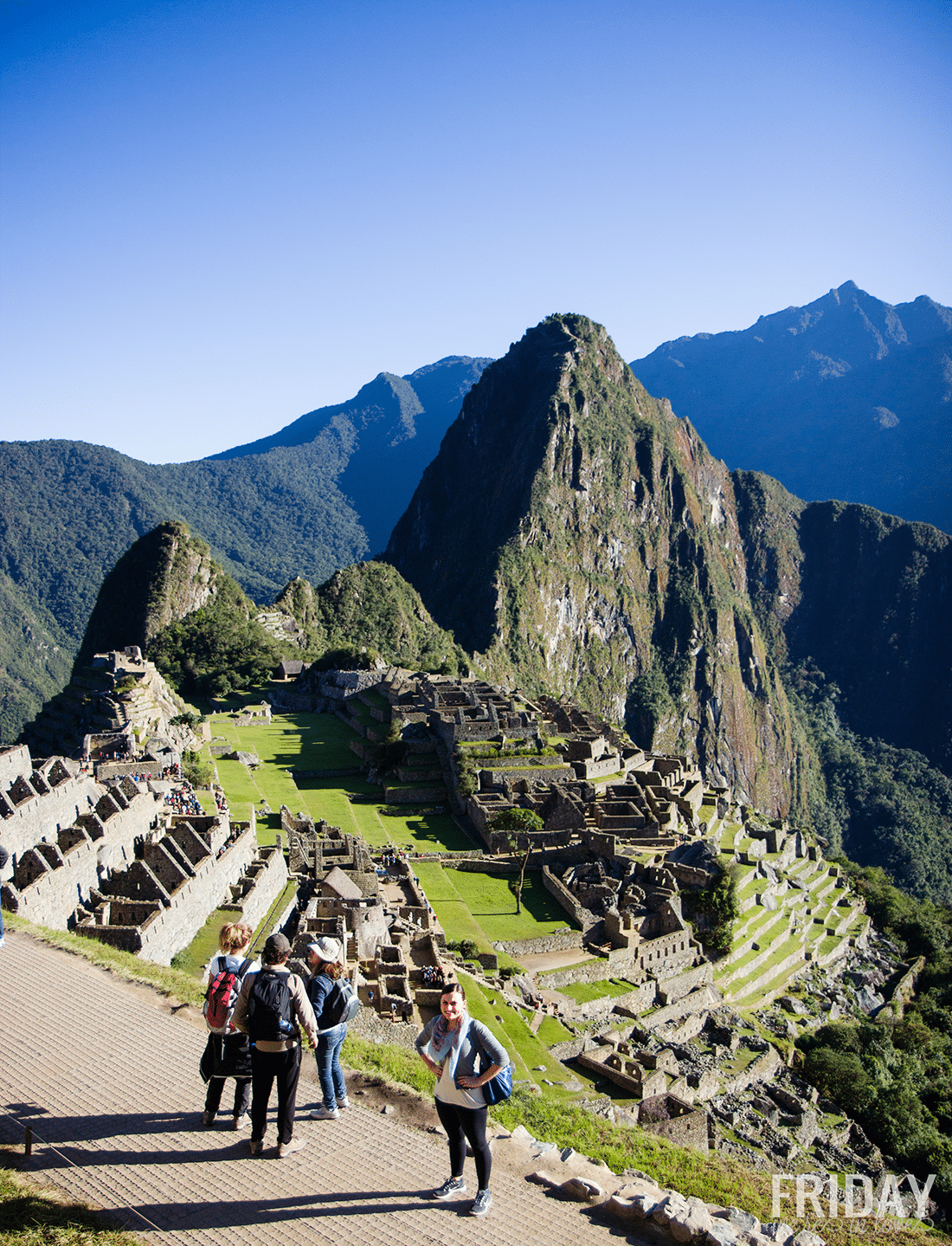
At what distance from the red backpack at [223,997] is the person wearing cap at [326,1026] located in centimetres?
71

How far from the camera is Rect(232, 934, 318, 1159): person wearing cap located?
25.5 feet

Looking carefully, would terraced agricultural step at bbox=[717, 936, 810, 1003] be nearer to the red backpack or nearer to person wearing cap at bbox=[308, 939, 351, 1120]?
person wearing cap at bbox=[308, 939, 351, 1120]

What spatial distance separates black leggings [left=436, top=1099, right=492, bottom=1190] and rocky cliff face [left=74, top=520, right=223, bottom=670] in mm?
82438

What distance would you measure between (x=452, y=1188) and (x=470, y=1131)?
815mm

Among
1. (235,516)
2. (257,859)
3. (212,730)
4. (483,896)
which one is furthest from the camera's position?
(235,516)

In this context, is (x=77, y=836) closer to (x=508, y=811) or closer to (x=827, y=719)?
(x=508, y=811)

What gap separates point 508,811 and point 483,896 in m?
5.36

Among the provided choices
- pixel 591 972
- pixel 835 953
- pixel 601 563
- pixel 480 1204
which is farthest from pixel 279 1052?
pixel 601 563

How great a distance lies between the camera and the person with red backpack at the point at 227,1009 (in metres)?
7.86

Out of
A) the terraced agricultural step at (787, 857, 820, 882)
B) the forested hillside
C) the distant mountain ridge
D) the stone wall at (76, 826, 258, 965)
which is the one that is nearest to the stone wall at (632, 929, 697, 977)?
the stone wall at (76, 826, 258, 965)

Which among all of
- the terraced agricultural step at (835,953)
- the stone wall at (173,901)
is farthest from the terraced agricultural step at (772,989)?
the stone wall at (173,901)

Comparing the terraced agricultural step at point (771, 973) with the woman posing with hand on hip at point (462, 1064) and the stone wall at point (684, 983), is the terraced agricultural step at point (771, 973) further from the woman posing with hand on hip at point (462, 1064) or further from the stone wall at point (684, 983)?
the woman posing with hand on hip at point (462, 1064)

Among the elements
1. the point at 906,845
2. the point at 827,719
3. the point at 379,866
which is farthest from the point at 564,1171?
the point at 827,719

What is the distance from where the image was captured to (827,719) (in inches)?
7717
